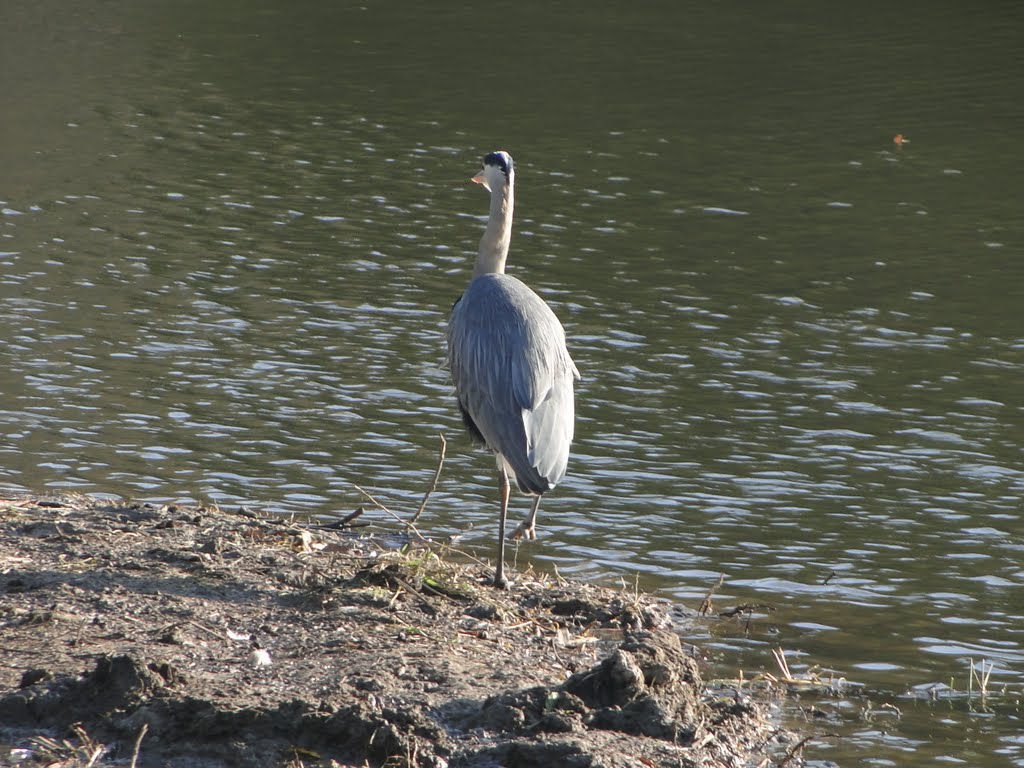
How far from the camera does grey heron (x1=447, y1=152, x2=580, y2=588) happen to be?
723 centimetres

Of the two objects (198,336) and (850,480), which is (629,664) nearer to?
(850,480)

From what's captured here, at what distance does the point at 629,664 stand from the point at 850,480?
4.26 metres

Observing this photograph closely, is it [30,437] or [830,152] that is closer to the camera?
[30,437]

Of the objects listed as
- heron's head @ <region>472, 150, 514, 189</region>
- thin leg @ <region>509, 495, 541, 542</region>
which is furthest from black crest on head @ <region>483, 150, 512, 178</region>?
thin leg @ <region>509, 495, 541, 542</region>

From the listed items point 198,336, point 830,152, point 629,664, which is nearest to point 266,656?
point 629,664

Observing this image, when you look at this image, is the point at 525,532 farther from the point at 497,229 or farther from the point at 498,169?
the point at 498,169

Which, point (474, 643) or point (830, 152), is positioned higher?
point (830, 152)

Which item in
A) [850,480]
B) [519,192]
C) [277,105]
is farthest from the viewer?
[277,105]

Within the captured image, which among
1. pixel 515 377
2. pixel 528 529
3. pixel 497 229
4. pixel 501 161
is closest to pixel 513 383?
pixel 515 377

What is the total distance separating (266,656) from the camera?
19.1 feet

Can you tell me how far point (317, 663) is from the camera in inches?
229

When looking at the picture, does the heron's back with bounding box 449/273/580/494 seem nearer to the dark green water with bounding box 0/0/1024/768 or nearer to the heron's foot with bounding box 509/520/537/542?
the heron's foot with bounding box 509/520/537/542

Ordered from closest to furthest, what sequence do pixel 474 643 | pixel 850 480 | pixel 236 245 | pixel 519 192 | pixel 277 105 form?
pixel 474 643 < pixel 850 480 < pixel 236 245 < pixel 519 192 < pixel 277 105

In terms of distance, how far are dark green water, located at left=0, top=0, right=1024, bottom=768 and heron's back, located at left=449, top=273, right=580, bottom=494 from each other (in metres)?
1.12
